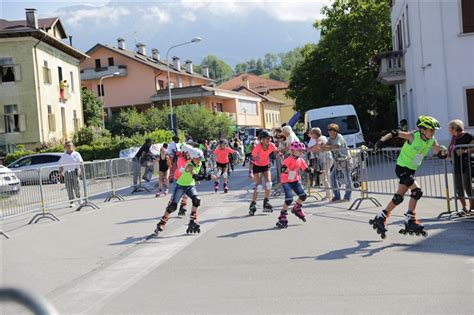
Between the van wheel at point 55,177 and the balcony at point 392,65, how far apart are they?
867 inches

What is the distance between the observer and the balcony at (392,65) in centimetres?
3425

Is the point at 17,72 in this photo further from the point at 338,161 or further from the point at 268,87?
the point at 268,87

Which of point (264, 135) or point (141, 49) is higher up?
point (141, 49)

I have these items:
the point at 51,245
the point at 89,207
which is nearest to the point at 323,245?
the point at 51,245

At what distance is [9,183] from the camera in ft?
47.6

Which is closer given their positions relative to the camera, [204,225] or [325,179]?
[204,225]

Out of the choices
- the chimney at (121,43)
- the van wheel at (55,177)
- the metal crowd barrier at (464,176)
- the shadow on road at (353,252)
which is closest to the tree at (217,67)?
the chimney at (121,43)

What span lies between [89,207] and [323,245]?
1006cm

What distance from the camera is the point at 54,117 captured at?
4425 centimetres

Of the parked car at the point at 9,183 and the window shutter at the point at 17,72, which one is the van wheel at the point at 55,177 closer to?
the parked car at the point at 9,183

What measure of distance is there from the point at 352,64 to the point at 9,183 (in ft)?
116

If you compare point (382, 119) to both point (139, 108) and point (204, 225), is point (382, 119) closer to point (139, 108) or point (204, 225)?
point (139, 108)

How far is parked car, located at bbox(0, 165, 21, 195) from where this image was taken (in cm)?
1421

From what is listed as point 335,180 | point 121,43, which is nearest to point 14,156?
point 335,180
